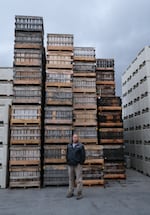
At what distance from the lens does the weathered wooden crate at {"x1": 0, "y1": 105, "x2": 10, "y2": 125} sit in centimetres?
880

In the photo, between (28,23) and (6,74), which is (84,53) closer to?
(28,23)

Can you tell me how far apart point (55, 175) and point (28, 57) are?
4.74 metres

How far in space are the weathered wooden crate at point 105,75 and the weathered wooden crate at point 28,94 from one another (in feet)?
11.5

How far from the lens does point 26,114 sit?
349 inches

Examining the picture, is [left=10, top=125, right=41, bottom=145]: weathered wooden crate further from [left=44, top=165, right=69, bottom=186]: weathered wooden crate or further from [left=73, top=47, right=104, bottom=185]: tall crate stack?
[left=73, top=47, right=104, bottom=185]: tall crate stack

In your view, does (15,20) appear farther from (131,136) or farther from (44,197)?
(131,136)

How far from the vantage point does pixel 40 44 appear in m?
9.55

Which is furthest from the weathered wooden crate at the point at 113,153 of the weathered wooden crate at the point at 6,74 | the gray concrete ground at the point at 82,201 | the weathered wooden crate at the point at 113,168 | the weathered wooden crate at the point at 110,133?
the weathered wooden crate at the point at 6,74

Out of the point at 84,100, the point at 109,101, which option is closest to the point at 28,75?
the point at 84,100

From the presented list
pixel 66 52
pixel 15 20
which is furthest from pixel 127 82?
pixel 15 20

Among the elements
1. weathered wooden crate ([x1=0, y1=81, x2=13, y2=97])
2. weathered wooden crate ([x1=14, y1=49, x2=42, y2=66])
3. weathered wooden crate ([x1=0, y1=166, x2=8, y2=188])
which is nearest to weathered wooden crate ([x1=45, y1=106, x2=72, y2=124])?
weathered wooden crate ([x1=14, y1=49, x2=42, y2=66])

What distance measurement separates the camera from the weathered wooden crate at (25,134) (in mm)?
8586

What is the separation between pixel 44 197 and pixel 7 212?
1611 mm

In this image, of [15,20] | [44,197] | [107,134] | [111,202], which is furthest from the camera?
[107,134]
